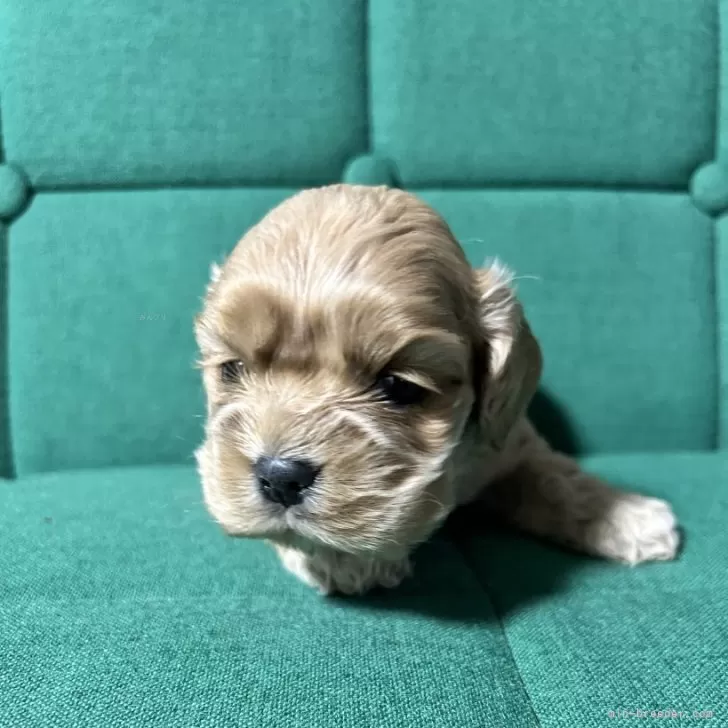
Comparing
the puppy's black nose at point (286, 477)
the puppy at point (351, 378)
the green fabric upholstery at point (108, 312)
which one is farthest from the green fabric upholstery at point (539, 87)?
the puppy's black nose at point (286, 477)

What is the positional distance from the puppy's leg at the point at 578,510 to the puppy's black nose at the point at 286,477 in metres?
0.72

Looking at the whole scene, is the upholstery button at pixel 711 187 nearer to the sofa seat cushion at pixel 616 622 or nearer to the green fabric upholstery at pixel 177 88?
the sofa seat cushion at pixel 616 622

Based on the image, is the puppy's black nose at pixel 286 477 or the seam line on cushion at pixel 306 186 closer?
the puppy's black nose at pixel 286 477

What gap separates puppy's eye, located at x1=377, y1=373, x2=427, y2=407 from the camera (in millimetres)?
1223

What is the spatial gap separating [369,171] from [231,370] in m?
0.99

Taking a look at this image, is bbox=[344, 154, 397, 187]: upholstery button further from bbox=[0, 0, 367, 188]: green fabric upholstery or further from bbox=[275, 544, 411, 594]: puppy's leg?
bbox=[275, 544, 411, 594]: puppy's leg

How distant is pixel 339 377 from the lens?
3.94ft

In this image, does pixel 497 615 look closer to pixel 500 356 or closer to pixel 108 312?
pixel 500 356

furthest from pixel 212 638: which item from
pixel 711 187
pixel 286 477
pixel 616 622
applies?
pixel 711 187

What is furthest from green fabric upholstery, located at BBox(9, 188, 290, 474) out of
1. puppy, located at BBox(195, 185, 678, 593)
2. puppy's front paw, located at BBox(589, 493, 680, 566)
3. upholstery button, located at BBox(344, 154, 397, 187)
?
puppy's front paw, located at BBox(589, 493, 680, 566)

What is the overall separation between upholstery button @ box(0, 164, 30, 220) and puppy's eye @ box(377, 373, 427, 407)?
1.41 meters

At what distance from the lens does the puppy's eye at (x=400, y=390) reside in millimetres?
1223

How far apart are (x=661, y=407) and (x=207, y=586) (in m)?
1.48

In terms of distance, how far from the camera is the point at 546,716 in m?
1.06
